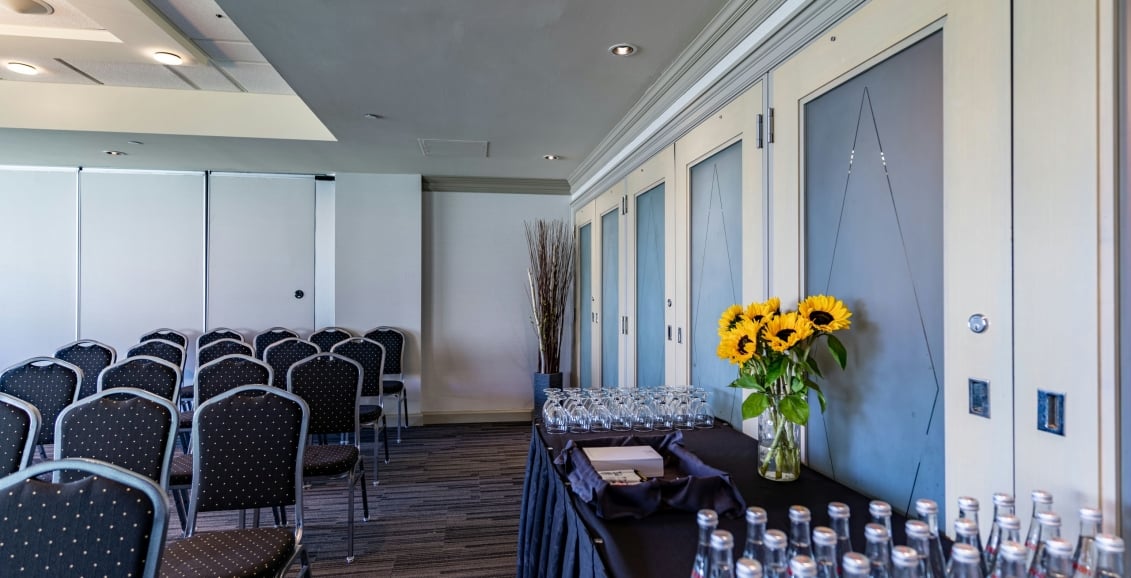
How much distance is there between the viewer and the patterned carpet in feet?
9.52

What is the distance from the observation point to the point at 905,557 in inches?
31.2

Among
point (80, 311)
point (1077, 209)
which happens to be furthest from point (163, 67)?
point (1077, 209)

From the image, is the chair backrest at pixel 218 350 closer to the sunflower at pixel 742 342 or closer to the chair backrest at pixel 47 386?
the chair backrest at pixel 47 386

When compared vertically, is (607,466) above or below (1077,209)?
below

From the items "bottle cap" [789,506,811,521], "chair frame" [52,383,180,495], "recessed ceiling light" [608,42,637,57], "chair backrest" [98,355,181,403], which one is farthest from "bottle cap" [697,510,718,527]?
"chair backrest" [98,355,181,403]

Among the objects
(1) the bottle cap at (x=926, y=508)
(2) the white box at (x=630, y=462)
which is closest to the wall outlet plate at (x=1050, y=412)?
(1) the bottle cap at (x=926, y=508)

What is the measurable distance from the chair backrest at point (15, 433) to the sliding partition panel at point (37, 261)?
4420 millimetres

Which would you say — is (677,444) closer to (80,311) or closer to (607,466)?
(607,466)

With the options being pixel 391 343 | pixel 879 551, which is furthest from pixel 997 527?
pixel 391 343

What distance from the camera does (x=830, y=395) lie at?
1.79 m

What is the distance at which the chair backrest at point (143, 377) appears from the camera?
10.3 ft

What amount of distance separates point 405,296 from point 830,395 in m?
4.66

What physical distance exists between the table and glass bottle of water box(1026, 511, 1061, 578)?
0.36m

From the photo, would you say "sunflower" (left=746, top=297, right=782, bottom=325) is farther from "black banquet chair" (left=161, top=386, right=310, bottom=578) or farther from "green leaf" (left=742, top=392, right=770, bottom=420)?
"black banquet chair" (left=161, top=386, right=310, bottom=578)
